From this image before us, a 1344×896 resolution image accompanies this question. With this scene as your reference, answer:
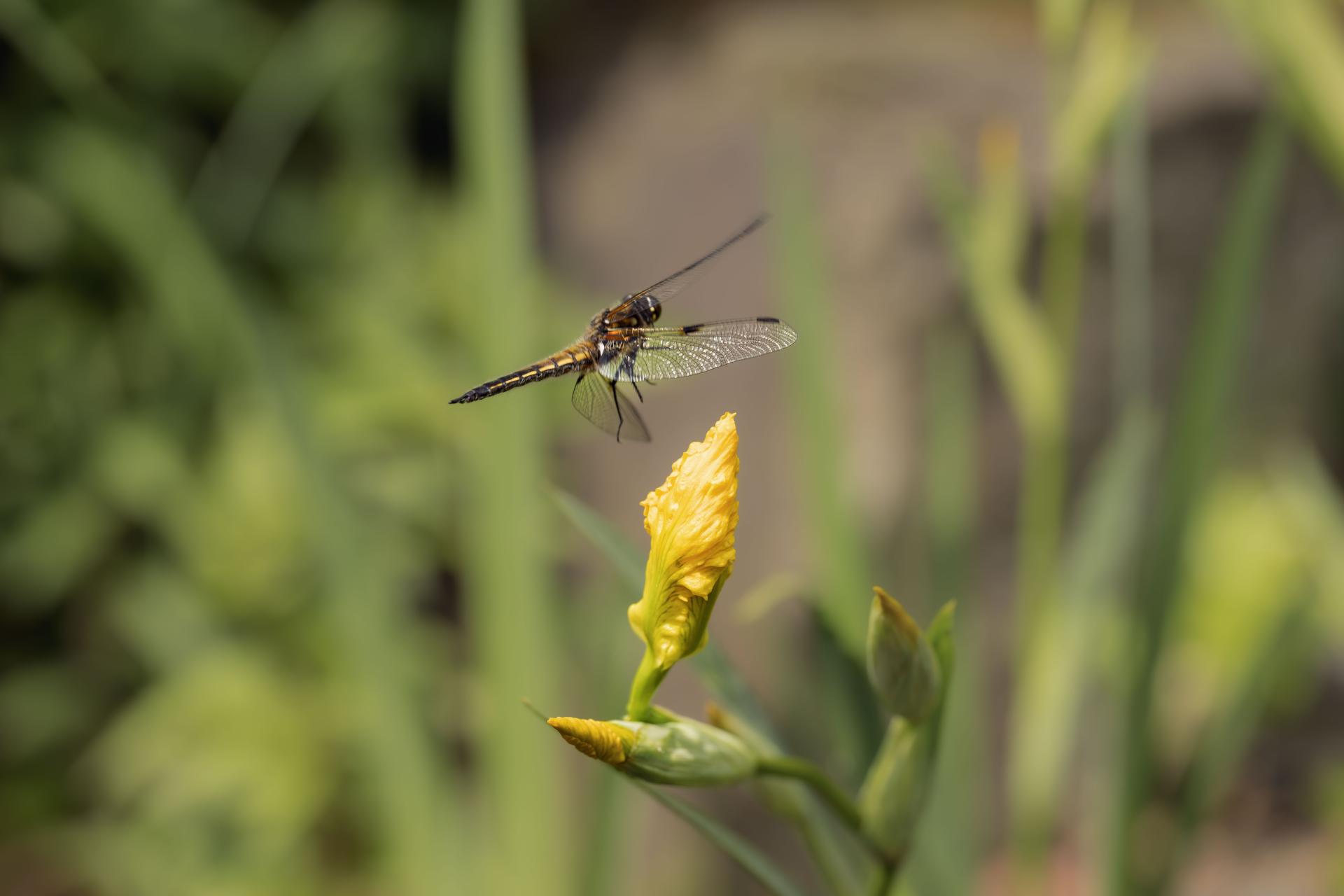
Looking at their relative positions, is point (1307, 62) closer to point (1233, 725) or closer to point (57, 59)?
point (1233, 725)

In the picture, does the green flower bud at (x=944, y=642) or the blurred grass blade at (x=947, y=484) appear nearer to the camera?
the green flower bud at (x=944, y=642)

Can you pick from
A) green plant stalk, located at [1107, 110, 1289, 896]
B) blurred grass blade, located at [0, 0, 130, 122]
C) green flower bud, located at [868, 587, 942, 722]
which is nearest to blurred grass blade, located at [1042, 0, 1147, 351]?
green plant stalk, located at [1107, 110, 1289, 896]

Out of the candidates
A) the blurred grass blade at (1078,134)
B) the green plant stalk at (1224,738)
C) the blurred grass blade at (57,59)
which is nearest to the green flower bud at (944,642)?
the green plant stalk at (1224,738)

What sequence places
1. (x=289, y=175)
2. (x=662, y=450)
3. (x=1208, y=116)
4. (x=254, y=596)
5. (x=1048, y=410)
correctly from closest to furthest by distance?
(x=1048, y=410)
(x=254, y=596)
(x=1208, y=116)
(x=662, y=450)
(x=289, y=175)

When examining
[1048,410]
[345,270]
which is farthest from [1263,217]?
[345,270]

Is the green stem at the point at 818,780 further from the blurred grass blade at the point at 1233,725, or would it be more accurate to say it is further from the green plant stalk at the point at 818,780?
the blurred grass blade at the point at 1233,725

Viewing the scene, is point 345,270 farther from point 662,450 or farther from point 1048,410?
point 1048,410

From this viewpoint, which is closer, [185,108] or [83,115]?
[83,115]
